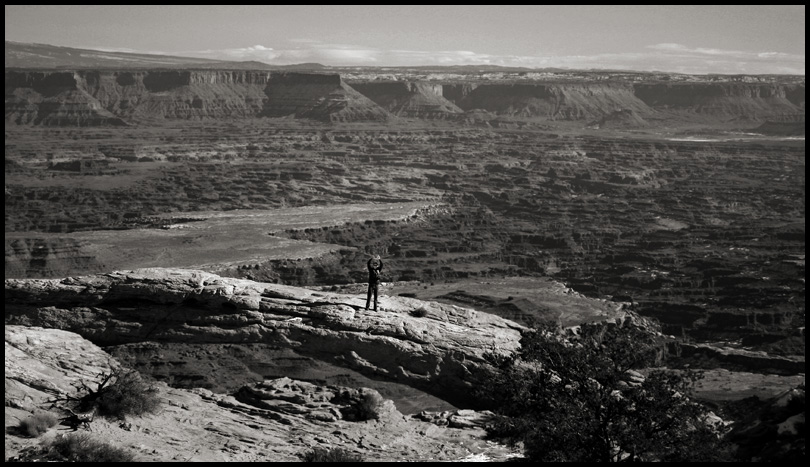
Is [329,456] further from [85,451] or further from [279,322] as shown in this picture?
[279,322]

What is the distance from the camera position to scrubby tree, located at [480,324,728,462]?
18203mm

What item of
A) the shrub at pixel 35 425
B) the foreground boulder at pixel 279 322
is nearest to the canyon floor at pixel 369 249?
the foreground boulder at pixel 279 322

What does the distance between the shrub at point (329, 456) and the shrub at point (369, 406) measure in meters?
2.43

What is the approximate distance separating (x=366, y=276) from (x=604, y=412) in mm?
62523

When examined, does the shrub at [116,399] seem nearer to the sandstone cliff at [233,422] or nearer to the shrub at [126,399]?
the shrub at [126,399]

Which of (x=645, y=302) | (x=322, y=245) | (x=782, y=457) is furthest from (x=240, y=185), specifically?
(x=782, y=457)

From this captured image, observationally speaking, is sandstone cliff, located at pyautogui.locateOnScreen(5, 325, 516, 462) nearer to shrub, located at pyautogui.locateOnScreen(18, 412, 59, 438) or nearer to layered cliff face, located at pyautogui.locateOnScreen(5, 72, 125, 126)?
shrub, located at pyautogui.locateOnScreen(18, 412, 59, 438)

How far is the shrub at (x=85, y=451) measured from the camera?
1811cm

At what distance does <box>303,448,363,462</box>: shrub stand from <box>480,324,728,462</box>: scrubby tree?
334 centimetres

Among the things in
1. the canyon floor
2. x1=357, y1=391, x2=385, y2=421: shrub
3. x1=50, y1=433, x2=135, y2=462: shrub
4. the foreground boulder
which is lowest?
the canyon floor

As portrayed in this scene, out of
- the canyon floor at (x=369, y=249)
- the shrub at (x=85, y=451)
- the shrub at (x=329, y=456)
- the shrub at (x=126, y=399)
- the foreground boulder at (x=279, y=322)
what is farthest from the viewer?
the foreground boulder at (x=279, y=322)

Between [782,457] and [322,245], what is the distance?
78278 millimetres

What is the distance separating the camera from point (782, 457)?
54.0 feet

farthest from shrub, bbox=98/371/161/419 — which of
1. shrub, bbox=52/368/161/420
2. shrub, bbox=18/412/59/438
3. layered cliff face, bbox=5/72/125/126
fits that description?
layered cliff face, bbox=5/72/125/126
